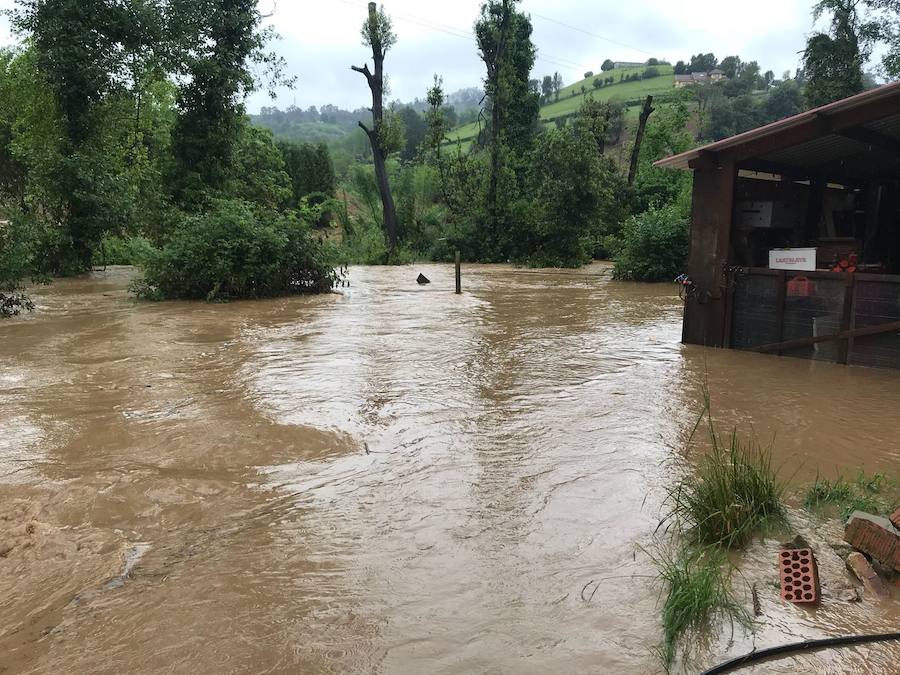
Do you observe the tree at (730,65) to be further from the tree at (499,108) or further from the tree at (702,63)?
the tree at (499,108)

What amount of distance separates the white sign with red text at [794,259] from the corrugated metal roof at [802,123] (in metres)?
1.65

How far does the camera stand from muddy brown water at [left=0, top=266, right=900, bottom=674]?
3240 millimetres

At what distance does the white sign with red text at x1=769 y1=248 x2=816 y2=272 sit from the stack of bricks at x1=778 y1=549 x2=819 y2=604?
22.3 ft

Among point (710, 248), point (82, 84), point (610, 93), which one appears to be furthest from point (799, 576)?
point (610, 93)

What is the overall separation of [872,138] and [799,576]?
8404 millimetres

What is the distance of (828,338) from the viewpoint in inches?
365

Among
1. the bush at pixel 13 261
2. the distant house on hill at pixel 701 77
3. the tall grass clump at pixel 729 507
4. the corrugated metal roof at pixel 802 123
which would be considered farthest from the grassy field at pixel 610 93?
the tall grass clump at pixel 729 507

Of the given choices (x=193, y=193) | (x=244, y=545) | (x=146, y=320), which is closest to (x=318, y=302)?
(x=146, y=320)

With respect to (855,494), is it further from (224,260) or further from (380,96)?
(380,96)

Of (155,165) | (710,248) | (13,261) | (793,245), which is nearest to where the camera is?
(710,248)

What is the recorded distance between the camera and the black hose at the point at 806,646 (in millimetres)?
3008

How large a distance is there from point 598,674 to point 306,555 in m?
1.90

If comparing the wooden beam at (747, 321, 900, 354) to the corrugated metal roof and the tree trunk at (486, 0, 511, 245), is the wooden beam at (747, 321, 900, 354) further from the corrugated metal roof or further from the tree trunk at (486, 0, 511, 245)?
the tree trunk at (486, 0, 511, 245)

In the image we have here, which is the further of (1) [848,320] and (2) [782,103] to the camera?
(2) [782,103]
